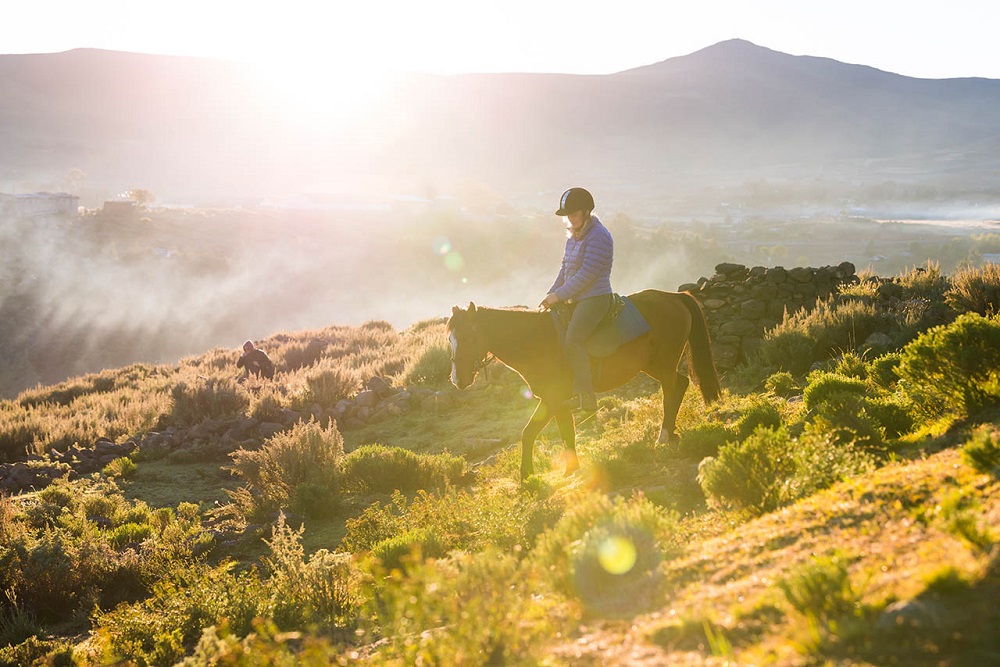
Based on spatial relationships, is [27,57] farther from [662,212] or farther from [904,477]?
[904,477]

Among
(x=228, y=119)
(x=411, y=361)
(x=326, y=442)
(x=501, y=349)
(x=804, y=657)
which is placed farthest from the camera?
(x=228, y=119)

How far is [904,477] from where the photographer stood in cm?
450

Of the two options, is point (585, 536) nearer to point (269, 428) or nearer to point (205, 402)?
point (269, 428)

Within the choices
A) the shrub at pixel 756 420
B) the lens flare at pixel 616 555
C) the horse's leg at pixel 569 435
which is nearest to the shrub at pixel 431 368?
the horse's leg at pixel 569 435

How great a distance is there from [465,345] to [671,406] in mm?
3040

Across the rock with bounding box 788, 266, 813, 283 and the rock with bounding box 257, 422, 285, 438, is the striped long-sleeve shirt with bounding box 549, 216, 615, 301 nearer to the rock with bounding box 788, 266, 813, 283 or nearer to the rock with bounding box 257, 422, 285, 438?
the rock with bounding box 257, 422, 285, 438

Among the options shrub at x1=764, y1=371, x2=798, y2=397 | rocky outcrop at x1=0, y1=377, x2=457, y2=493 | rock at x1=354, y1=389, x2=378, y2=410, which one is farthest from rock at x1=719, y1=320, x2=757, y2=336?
rock at x1=354, y1=389, x2=378, y2=410

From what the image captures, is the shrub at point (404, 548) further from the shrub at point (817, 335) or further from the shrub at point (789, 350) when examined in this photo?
the shrub at point (789, 350)

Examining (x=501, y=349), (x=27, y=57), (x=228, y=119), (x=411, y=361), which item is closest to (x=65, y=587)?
(x=501, y=349)

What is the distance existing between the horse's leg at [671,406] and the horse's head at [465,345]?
103 inches

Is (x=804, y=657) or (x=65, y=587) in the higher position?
(x=804, y=657)

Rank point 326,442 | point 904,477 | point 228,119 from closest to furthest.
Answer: point 904,477 → point 326,442 → point 228,119

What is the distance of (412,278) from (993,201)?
130756 millimetres

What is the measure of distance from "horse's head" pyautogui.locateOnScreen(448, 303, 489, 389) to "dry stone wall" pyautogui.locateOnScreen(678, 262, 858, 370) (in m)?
8.14
